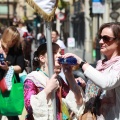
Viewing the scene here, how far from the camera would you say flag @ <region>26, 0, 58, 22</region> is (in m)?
4.04

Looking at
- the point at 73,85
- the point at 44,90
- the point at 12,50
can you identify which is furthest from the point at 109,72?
the point at 12,50

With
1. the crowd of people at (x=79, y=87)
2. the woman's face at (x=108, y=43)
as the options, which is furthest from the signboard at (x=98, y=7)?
the woman's face at (x=108, y=43)

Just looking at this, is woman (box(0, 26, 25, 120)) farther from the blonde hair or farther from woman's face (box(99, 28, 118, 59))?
woman's face (box(99, 28, 118, 59))

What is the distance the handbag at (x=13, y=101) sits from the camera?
6.18 metres

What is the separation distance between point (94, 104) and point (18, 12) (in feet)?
247

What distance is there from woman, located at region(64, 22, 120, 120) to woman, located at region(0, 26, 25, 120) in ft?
8.77

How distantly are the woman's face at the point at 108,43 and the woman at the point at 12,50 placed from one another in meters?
2.72

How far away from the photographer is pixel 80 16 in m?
44.4

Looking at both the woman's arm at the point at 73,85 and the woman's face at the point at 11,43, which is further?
the woman's face at the point at 11,43

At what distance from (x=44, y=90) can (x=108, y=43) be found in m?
0.70

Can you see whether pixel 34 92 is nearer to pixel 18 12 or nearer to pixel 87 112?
pixel 87 112

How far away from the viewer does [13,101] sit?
6.16 m

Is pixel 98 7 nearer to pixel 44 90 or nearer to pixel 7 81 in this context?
pixel 7 81

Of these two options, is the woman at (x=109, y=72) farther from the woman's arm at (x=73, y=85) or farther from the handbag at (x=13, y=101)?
the handbag at (x=13, y=101)
